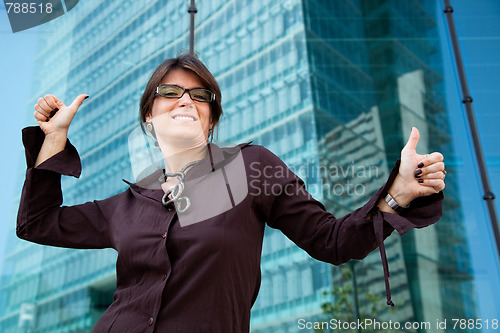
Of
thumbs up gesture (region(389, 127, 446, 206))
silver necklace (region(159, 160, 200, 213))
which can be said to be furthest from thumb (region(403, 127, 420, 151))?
A: silver necklace (region(159, 160, 200, 213))

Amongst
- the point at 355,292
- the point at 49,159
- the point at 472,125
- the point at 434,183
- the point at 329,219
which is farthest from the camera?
the point at 472,125

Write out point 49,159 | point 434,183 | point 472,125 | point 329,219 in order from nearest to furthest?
point 434,183, point 329,219, point 49,159, point 472,125

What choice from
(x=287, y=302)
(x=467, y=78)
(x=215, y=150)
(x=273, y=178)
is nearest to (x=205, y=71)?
(x=215, y=150)

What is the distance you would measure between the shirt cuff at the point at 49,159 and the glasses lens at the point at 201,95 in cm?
26

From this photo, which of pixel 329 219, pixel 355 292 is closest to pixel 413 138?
pixel 329 219

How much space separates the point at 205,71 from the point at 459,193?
1.71m

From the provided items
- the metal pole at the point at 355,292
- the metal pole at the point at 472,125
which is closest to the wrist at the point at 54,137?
the metal pole at the point at 355,292

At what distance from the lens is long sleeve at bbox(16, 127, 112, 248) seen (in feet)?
3.34

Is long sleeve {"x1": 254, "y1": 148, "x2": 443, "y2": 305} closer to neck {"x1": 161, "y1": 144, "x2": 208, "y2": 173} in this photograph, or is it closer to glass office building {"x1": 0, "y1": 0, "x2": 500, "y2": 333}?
neck {"x1": 161, "y1": 144, "x2": 208, "y2": 173}

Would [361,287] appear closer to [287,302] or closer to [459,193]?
[287,302]

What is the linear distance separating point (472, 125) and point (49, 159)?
2.07 metres

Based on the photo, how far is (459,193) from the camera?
8.00ft

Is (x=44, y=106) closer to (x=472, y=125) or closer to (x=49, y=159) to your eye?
(x=49, y=159)

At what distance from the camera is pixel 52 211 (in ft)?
3.42
